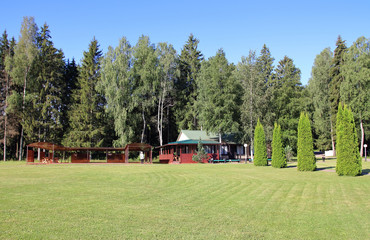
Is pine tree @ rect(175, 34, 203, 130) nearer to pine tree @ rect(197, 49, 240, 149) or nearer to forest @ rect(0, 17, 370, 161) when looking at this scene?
forest @ rect(0, 17, 370, 161)

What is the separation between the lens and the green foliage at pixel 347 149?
50.7 ft

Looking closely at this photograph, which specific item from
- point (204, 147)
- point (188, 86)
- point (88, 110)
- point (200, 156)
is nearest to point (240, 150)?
point (204, 147)

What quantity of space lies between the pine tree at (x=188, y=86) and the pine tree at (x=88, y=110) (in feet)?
38.4

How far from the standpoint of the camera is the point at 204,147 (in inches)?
1507

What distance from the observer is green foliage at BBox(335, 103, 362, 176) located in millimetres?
15461

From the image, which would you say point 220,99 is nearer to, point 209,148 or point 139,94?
point 209,148

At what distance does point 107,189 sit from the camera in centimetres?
1064

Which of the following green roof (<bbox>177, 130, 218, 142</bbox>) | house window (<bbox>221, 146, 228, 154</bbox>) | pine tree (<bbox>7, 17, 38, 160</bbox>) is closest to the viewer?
pine tree (<bbox>7, 17, 38, 160</bbox>)

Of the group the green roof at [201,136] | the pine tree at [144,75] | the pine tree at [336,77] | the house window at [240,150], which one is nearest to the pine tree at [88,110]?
the pine tree at [144,75]

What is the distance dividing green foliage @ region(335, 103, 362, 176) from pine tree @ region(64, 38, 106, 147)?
102 feet

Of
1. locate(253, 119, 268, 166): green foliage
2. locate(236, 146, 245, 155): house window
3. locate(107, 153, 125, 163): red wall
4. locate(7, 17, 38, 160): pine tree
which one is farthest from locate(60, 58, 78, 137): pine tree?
locate(253, 119, 268, 166): green foliage

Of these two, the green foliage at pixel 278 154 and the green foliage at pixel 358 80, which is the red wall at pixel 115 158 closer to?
the green foliage at pixel 278 154

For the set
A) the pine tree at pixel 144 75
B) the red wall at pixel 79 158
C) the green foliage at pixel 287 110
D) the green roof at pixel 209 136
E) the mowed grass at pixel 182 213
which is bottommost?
the mowed grass at pixel 182 213

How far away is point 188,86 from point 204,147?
43.2ft
